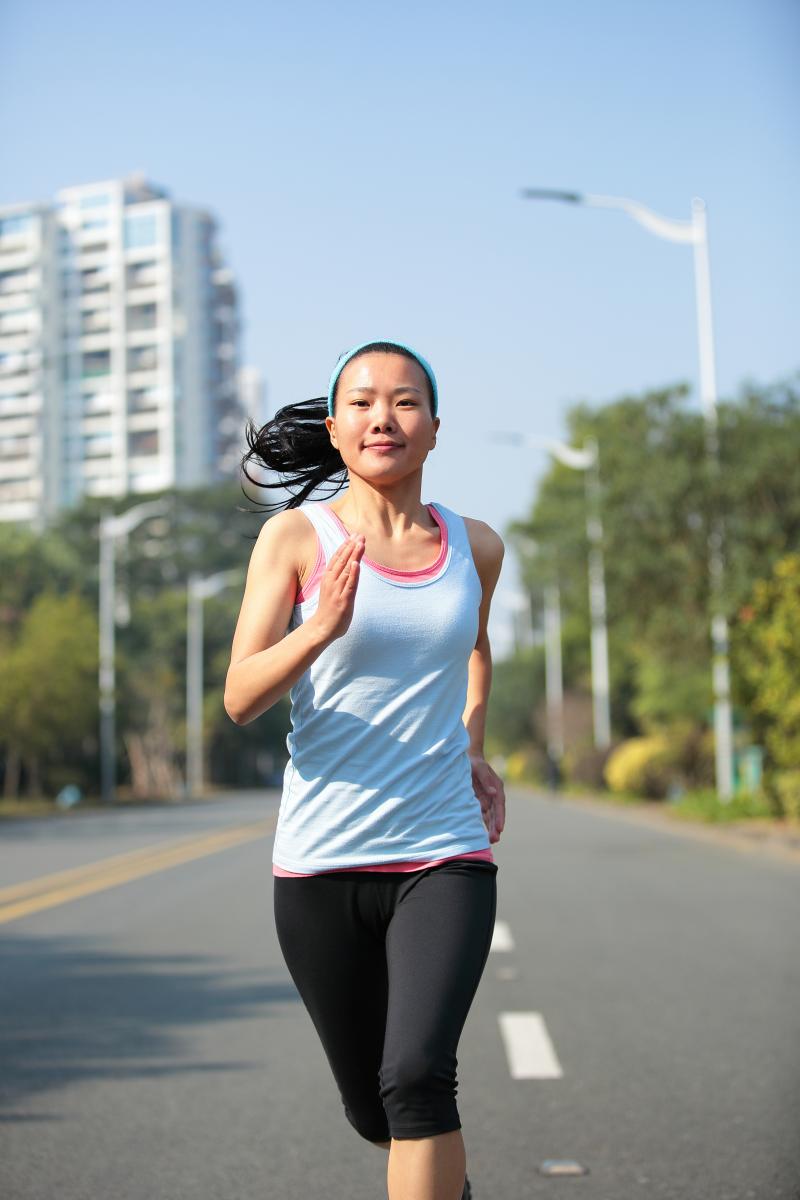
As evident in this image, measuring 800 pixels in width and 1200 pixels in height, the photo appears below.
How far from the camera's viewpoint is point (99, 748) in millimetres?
61062

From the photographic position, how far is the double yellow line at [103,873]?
14.2 metres

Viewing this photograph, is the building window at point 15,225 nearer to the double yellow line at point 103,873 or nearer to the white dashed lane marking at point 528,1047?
the double yellow line at point 103,873

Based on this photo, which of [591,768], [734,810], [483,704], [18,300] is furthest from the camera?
[18,300]

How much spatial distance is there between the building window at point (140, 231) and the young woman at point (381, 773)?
138095 millimetres

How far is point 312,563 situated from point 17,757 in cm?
5002

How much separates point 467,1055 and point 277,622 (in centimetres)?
412

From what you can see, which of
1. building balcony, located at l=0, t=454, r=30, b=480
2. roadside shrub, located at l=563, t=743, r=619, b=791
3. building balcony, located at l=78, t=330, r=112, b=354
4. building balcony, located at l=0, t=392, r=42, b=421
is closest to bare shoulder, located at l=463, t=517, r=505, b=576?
roadside shrub, located at l=563, t=743, r=619, b=791

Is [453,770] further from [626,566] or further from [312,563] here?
[626,566]

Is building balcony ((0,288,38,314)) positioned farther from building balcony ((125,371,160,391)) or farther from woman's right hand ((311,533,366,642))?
woman's right hand ((311,533,366,642))

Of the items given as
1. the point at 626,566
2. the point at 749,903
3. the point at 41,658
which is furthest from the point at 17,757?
the point at 749,903

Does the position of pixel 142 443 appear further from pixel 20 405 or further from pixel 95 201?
pixel 95 201

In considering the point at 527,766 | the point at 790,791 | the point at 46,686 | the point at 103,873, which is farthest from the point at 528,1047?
the point at 527,766

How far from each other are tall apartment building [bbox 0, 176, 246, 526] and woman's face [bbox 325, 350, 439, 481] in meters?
133

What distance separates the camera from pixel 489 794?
12.8 ft
